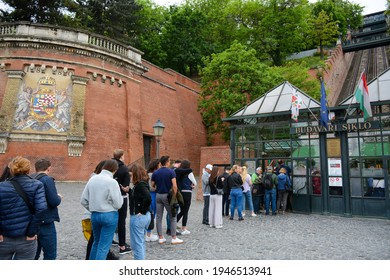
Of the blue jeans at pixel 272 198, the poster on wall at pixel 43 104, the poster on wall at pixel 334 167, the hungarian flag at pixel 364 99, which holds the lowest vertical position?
the blue jeans at pixel 272 198

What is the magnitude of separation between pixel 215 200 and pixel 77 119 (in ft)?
41.4

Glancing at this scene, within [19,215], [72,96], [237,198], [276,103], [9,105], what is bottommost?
[237,198]

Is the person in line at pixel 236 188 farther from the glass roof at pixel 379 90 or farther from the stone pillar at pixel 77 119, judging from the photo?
the stone pillar at pixel 77 119

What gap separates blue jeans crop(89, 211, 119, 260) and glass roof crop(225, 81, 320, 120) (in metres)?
9.65

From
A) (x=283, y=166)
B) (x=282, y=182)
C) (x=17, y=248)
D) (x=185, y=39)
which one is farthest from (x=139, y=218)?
(x=185, y=39)

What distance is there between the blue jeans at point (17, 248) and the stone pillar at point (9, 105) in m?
15.7

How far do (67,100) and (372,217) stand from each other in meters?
16.6

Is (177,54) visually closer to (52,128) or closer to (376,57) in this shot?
(52,128)

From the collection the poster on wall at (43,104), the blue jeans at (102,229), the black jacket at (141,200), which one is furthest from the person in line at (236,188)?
the poster on wall at (43,104)

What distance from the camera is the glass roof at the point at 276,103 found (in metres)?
12.8

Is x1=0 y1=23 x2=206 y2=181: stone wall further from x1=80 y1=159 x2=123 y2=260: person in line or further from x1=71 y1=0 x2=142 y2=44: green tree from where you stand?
x1=80 y1=159 x2=123 y2=260: person in line

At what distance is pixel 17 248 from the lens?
3721 millimetres

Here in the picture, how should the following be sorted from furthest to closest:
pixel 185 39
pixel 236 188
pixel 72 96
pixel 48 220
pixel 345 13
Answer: pixel 345 13 → pixel 185 39 → pixel 72 96 → pixel 236 188 → pixel 48 220

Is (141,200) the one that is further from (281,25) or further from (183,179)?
(281,25)
